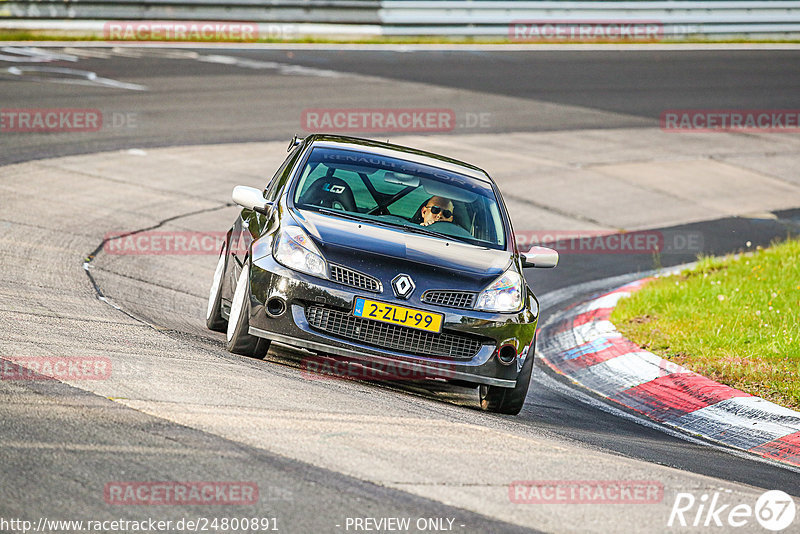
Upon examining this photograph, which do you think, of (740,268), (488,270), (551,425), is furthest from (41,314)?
(740,268)

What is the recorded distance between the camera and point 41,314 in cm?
692

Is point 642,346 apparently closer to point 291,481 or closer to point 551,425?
point 551,425

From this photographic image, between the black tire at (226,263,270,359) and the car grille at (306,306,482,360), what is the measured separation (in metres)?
0.47

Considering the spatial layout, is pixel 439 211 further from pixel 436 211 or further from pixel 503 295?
pixel 503 295

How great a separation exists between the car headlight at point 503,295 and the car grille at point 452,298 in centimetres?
6
